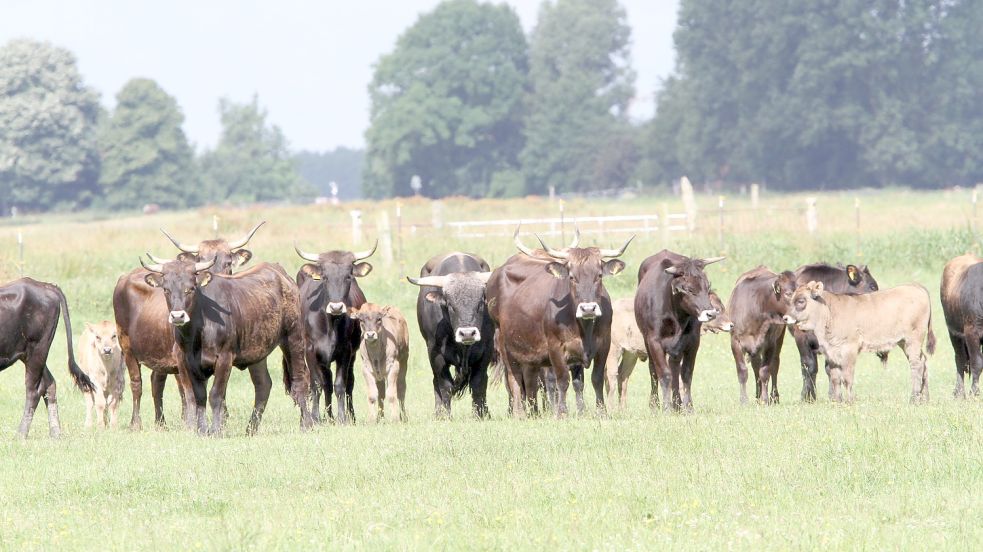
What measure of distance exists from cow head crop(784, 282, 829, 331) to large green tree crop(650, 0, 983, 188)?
64334mm

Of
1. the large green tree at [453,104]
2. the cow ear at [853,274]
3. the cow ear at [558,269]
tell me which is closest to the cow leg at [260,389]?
the cow ear at [558,269]

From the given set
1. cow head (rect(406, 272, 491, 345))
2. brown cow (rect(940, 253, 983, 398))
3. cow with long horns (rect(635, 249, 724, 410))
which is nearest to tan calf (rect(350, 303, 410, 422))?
cow head (rect(406, 272, 491, 345))

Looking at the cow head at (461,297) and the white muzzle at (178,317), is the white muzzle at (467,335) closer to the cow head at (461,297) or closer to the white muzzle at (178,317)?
the cow head at (461,297)

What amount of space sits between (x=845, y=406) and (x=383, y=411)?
5.98 metres

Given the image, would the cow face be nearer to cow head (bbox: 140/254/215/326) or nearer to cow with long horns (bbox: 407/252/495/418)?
cow with long horns (bbox: 407/252/495/418)

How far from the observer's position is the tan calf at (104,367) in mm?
18141

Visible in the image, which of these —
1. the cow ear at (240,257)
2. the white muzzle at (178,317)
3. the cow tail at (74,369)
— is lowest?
the cow tail at (74,369)

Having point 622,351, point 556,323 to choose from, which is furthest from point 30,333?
point 622,351

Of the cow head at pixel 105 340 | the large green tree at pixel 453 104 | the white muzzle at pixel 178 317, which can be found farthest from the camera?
the large green tree at pixel 453 104

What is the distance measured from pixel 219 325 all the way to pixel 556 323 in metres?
3.74

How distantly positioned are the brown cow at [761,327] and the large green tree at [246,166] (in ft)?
350

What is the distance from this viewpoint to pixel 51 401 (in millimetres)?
16375

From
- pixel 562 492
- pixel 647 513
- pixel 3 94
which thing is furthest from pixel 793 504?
pixel 3 94

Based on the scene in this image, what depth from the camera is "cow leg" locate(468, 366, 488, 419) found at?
17859mm
